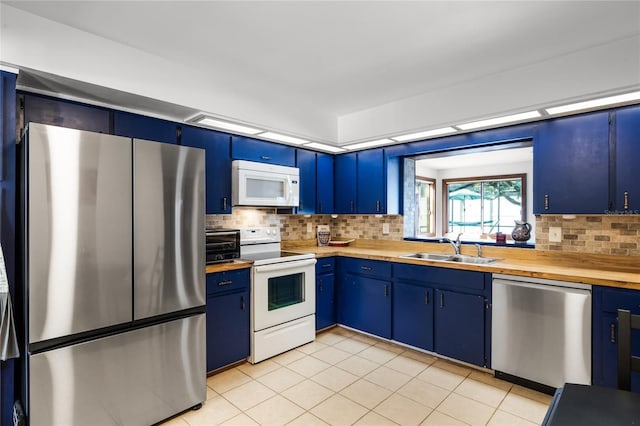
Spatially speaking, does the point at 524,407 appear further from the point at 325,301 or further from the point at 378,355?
the point at 325,301

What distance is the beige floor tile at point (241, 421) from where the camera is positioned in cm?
214

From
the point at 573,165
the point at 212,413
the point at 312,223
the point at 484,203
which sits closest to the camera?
the point at 212,413

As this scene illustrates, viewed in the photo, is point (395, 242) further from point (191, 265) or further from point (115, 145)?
point (115, 145)

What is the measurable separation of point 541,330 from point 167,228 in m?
2.68

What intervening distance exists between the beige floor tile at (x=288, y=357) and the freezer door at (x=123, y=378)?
849 millimetres

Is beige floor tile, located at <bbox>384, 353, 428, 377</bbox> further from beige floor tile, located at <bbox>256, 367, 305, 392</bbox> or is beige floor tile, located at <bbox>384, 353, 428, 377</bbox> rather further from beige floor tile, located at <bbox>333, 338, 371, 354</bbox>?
beige floor tile, located at <bbox>256, 367, 305, 392</bbox>

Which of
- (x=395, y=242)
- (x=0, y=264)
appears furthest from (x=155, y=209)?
(x=395, y=242)

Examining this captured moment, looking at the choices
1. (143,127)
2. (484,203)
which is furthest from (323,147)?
(484,203)

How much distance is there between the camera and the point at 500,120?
9.25 feet

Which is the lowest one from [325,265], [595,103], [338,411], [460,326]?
[338,411]

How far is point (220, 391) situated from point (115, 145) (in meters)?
1.86

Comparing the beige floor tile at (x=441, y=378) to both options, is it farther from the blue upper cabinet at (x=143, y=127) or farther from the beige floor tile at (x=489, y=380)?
the blue upper cabinet at (x=143, y=127)

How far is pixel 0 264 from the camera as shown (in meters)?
1.75

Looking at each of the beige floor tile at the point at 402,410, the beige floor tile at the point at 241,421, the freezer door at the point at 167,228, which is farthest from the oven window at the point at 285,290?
the beige floor tile at the point at 402,410
